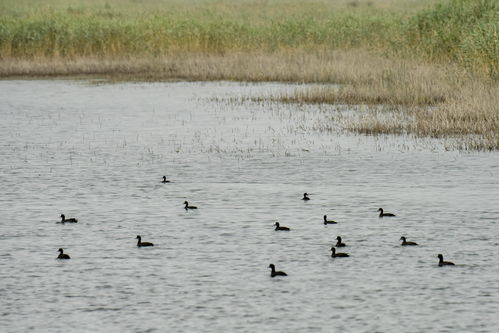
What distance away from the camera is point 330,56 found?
4006 cm

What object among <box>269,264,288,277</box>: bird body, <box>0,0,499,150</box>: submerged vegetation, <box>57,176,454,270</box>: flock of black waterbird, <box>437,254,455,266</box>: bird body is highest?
<box>0,0,499,150</box>: submerged vegetation

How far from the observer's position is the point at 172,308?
11.2 metres

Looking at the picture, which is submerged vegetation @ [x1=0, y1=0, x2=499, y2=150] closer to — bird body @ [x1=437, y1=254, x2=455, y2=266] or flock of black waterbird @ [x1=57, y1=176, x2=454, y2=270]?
flock of black waterbird @ [x1=57, y1=176, x2=454, y2=270]

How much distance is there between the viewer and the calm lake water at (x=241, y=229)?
36.1 feet

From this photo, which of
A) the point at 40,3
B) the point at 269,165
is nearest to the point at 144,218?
the point at 269,165

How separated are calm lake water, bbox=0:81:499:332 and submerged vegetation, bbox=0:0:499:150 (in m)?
3.19

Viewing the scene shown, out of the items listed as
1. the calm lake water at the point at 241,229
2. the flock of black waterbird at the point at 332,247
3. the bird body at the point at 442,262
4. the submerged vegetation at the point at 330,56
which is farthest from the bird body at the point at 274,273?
the submerged vegetation at the point at 330,56

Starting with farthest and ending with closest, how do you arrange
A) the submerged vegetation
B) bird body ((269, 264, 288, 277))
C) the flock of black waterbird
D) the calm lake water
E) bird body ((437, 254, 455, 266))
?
the submerged vegetation → bird body ((437, 254, 455, 266)) → the flock of black waterbird → bird body ((269, 264, 288, 277)) → the calm lake water

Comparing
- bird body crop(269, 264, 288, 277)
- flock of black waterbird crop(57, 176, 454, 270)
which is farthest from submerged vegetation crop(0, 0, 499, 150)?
bird body crop(269, 264, 288, 277)

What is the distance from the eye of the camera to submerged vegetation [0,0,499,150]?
1085 inches

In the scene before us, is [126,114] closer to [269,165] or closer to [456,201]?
[269,165]

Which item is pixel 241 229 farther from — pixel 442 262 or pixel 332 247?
pixel 442 262

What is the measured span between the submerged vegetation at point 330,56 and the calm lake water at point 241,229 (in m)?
3.19

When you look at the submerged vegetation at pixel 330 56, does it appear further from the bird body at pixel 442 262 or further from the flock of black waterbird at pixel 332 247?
the bird body at pixel 442 262
